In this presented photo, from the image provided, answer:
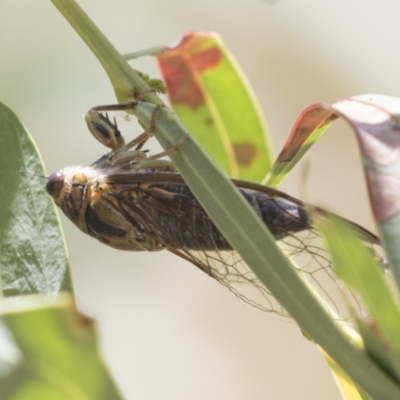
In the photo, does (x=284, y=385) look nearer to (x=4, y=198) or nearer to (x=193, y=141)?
(x=4, y=198)

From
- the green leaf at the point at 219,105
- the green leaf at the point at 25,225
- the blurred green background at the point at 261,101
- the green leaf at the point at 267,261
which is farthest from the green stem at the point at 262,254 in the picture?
the blurred green background at the point at 261,101

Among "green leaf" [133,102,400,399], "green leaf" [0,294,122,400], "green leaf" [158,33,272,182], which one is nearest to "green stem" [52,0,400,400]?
"green leaf" [133,102,400,399]

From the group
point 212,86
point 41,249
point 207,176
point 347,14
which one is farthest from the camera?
point 347,14

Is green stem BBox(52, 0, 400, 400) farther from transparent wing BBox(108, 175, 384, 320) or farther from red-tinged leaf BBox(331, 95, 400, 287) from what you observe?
transparent wing BBox(108, 175, 384, 320)

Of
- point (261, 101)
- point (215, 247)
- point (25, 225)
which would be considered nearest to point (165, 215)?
point (215, 247)

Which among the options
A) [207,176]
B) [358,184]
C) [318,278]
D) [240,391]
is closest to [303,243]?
[318,278]

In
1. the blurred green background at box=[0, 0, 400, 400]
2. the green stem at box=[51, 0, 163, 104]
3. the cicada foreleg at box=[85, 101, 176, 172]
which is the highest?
the green stem at box=[51, 0, 163, 104]
